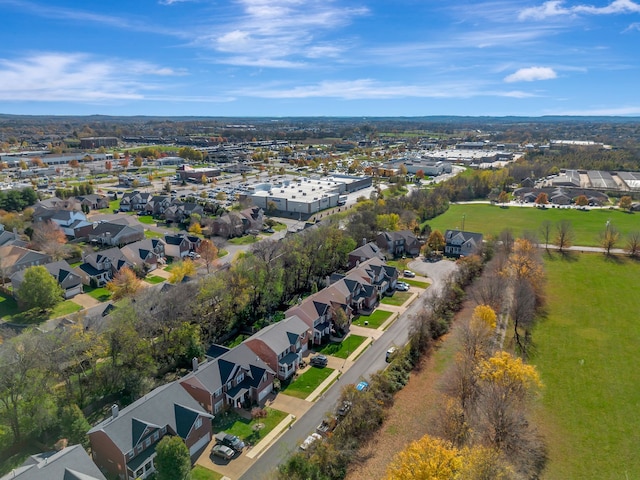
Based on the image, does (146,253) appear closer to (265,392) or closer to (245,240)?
(245,240)

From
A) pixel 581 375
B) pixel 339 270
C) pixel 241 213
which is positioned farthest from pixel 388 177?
pixel 581 375

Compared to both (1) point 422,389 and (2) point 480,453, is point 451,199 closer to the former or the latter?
(1) point 422,389

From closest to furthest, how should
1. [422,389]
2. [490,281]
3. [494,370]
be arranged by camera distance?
1. [494,370]
2. [422,389]
3. [490,281]

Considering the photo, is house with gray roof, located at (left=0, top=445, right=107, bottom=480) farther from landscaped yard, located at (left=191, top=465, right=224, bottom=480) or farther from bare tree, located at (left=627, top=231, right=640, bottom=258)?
bare tree, located at (left=627, top=231, right=640, bottom=258)

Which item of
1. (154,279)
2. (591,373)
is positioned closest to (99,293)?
(154,279)

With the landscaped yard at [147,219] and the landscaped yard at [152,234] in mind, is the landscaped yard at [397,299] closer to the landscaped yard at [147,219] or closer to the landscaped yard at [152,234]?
the landscaped yard at [152,234]

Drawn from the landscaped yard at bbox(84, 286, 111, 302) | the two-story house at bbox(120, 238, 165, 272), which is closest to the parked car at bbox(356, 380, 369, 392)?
the landscaped yard at bbox(84, 286, 111, 302)
